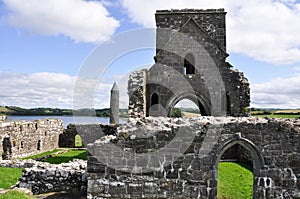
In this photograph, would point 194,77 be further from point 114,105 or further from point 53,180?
point 53,180

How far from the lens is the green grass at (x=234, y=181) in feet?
39.5

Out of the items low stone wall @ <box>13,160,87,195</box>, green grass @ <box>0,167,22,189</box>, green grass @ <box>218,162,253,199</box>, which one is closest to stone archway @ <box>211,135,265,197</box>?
green grass @ <box>218,162,253,199</box>

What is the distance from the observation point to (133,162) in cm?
961

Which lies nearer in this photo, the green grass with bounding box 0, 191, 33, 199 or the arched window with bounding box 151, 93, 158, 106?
the green grass with bounding box 0, 191, 33, 199

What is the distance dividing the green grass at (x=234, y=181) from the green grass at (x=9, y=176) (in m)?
7.88

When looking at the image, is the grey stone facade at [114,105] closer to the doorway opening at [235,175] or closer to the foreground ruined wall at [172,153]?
the doorway opening at [235,175]

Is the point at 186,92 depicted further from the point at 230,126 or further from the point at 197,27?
the point at 230,126

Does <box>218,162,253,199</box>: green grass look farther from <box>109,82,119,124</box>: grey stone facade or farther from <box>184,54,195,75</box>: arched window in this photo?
<box>109,82,119,124</box>: grey stone facade

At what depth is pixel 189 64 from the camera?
1955cm

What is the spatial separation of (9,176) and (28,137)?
1100 cm

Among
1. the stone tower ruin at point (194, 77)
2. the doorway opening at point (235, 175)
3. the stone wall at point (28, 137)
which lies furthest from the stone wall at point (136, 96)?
the stone wall at point (28, 137)

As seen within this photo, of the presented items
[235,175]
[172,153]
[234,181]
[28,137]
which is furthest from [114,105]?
[172,153]

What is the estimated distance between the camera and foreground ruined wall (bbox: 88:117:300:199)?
9570 mm

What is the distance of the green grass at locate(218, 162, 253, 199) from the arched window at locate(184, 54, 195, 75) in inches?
242
